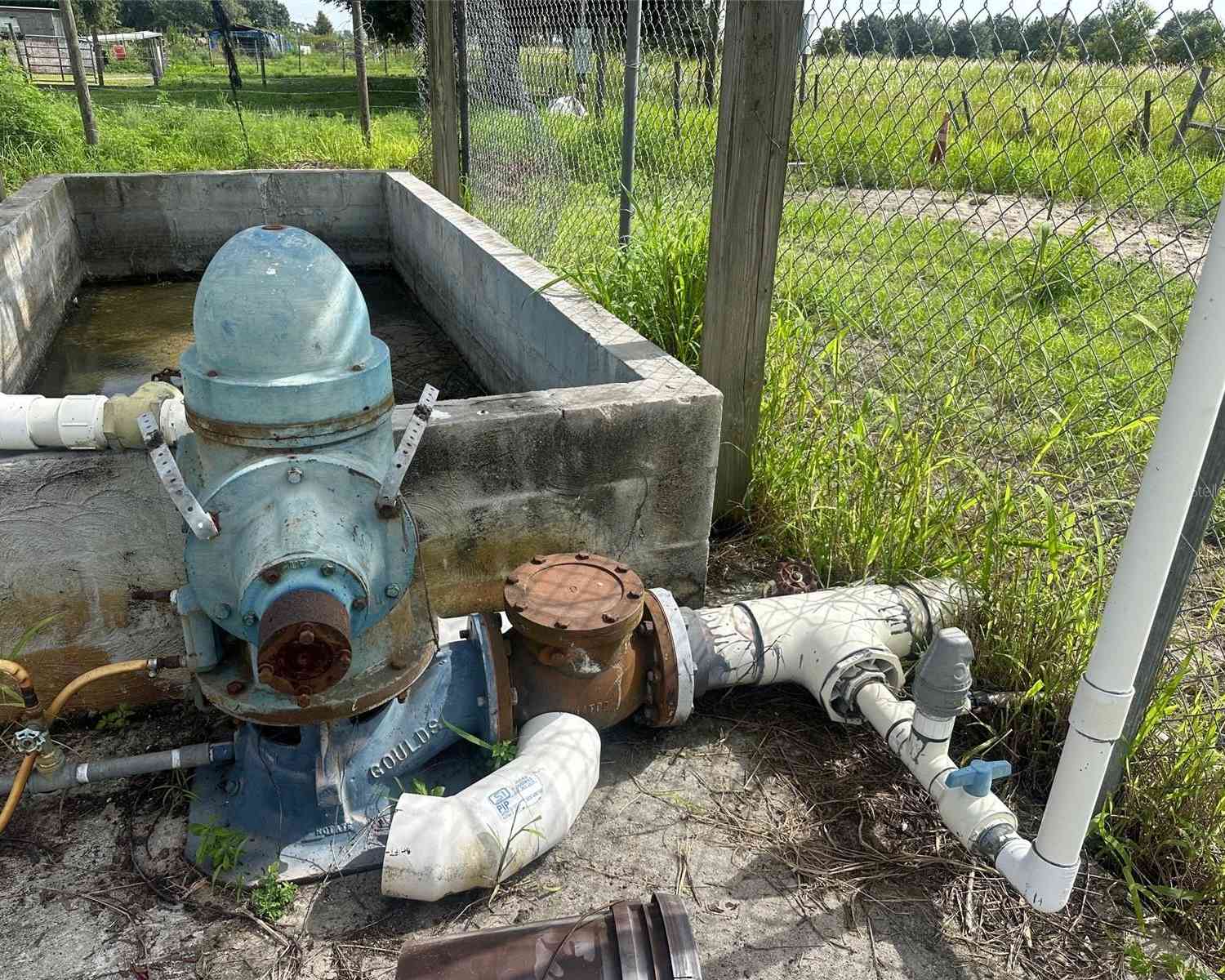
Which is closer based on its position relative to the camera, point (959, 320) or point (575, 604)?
point (575, 604)

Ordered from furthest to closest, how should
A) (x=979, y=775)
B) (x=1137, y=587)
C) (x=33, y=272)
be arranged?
(x=33, y=272), (x=979, y=775), (x=1137, y=587)

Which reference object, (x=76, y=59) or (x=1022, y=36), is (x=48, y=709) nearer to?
(x=1022, y=36)

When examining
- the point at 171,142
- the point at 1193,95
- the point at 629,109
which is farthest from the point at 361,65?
the point at 1193,95

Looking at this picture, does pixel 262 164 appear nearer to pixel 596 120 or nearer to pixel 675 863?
pixel 596 120

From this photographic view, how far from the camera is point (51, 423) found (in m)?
2.11

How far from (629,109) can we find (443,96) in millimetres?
3418

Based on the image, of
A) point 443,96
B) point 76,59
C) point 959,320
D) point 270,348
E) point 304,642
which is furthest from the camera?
point 76,59

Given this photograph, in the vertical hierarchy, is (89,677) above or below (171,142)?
below

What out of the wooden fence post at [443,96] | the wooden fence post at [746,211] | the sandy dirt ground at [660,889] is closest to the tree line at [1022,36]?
the wooden fence post at [746,211]

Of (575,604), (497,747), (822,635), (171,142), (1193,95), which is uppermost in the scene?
(1193,95)

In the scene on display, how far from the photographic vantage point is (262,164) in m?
9.89

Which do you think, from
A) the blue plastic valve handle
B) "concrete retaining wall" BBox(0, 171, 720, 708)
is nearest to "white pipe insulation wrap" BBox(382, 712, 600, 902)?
"concrete retaining wall" BBox(0, 171, 720, 708)

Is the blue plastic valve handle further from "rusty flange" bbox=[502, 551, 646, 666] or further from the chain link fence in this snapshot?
"rusty flange" bbox=[502, 551, 646, 666]

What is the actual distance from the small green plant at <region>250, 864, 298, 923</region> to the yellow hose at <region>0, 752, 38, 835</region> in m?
0.57
